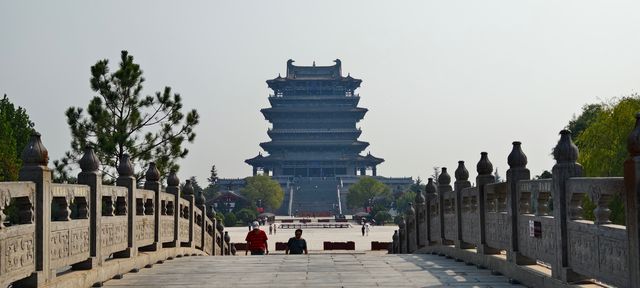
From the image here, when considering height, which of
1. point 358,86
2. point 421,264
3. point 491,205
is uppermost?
point 358,86

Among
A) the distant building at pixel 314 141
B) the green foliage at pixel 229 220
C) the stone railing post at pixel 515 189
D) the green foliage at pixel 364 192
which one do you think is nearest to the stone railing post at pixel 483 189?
the stone railing post at pixel 515 189

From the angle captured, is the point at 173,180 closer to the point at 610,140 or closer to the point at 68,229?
the point at 68,229

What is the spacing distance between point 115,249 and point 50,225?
3103 millimetres

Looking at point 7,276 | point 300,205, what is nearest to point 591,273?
point 7,276

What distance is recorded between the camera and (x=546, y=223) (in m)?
9.45

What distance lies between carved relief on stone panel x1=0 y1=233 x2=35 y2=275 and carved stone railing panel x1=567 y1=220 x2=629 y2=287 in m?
4.88

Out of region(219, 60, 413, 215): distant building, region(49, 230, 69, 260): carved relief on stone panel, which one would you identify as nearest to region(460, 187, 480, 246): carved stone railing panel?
region(49, 230, 69, 260): carved relief on stone panel

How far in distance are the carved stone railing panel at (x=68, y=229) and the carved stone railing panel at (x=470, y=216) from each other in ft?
18.5

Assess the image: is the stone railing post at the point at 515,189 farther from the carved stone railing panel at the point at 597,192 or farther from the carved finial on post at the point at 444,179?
the carved finial on post at the point at 444,179

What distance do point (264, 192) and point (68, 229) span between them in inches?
3869

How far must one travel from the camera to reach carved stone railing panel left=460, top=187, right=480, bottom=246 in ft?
44.5

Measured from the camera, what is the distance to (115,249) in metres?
12.1

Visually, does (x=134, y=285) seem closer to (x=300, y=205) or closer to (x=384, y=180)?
(x=300, y=205)

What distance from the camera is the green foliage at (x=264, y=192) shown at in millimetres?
107812
